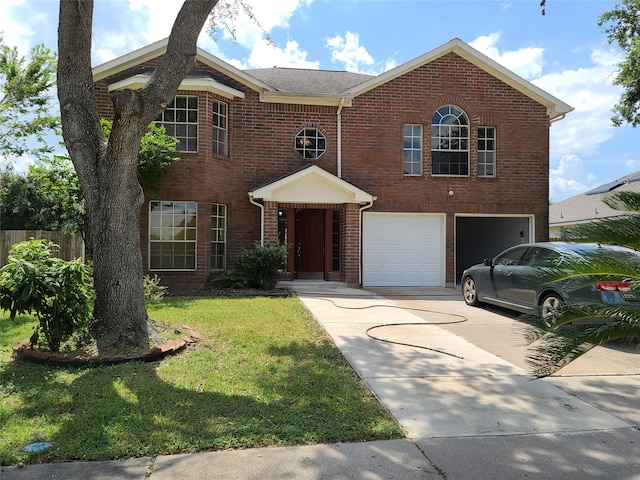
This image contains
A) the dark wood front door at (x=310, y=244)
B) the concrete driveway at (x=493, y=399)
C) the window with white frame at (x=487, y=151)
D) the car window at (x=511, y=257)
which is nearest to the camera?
the concrete driveway at (x=493, y=399)

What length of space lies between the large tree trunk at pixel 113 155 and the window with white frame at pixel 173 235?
6767 mm

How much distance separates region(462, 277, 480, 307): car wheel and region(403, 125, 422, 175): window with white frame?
4648 millimetres

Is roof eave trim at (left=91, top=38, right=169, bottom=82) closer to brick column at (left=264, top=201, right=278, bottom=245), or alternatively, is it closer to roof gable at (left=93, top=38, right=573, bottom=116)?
roof gable at (left=93, top=38, right=573, bottom=116)

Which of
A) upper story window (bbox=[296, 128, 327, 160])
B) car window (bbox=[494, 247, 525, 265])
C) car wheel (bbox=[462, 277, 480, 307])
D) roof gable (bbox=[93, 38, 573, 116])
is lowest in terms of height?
car wheel (bbox=[462, 277, 480, 307])

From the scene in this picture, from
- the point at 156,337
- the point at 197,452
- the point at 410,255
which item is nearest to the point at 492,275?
the point at 410,255

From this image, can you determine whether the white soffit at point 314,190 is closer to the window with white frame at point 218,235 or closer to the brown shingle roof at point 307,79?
the window with white frame at point 218,235

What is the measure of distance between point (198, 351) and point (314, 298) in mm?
5255

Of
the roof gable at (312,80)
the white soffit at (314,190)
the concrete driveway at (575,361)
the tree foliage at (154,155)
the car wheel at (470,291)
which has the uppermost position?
the roof gable at (312,80)

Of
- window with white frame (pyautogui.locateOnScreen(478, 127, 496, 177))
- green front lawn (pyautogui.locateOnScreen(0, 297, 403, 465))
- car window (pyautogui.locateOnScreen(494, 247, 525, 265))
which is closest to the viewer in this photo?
green front lawn (pyautogui.locateOnScreen(0, 297, 403, 465))

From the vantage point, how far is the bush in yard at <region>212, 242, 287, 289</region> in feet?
40.3

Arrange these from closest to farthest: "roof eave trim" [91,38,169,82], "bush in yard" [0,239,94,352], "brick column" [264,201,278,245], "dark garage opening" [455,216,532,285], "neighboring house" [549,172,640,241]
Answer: "bush in yard" [0,239,94,352], "roof eave trim" [91,38,169,82], "brick column" [264,201,278,245], "dark garage opening" [455,216,532,285], "neighboring house" [549,172,640,241]

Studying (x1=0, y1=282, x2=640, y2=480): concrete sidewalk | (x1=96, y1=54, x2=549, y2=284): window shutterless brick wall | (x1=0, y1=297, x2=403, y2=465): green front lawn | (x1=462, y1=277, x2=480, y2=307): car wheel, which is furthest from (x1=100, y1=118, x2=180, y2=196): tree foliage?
(x1=462, y1=277, x2=480, y2=307): car wheel

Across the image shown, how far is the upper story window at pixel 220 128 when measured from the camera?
43.5 ft

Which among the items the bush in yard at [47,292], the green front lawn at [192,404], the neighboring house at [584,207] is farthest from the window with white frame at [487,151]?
the bush in yard at [47,292]
